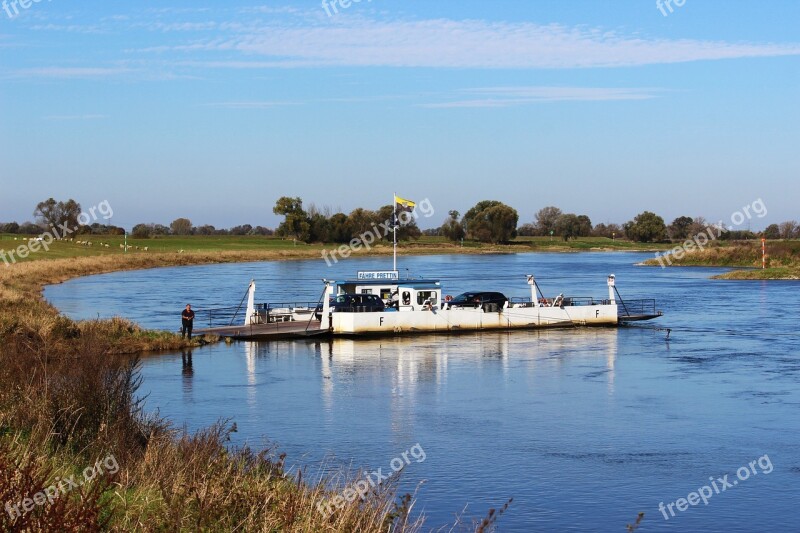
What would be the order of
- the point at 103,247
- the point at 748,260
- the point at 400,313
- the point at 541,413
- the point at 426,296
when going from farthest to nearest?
1. the point at 103,247
2. the point at 748,260
3. the point at 426,296
4. the point at 400,313
5. the point at 541,413

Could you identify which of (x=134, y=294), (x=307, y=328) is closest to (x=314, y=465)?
(x=307, y=328)

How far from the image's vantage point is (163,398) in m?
31.0

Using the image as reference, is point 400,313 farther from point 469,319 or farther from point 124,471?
point 124,471

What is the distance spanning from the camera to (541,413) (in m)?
29.5

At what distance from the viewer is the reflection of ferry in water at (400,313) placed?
159 ft

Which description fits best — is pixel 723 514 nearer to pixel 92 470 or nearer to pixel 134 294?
pixel 92 470

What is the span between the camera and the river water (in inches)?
790

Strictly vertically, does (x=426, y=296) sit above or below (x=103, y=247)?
below

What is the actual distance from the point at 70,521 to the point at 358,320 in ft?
127

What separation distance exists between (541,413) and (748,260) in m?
111

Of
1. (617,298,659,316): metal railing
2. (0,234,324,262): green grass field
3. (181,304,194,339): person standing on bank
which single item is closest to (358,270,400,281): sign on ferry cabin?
(181,304,194,339): person standing on bank

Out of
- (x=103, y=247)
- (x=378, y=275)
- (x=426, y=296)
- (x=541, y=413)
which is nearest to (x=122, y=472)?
(x=541, y=413)

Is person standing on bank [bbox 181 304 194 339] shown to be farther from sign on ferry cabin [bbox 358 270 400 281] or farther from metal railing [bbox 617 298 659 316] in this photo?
metal railing [bbox 617 298 659 316]

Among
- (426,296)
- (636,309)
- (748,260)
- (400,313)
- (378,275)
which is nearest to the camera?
(400,313)
